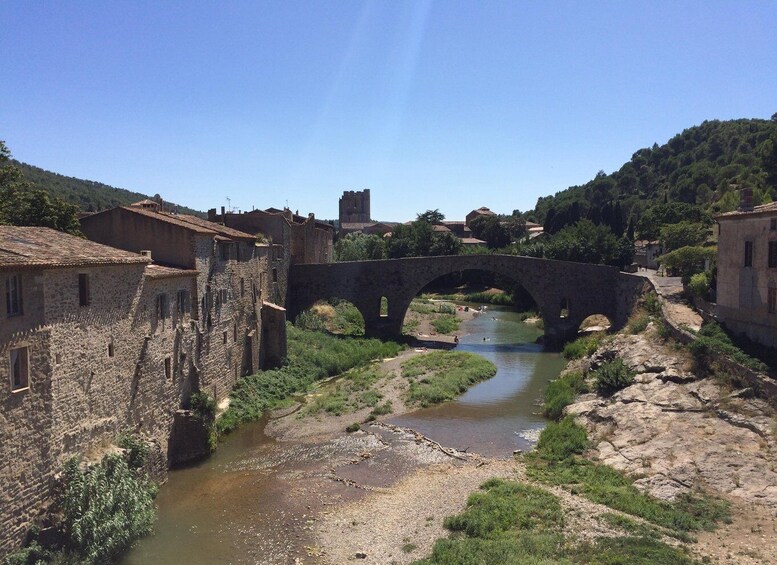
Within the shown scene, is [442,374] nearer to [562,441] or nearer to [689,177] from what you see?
[562,441]

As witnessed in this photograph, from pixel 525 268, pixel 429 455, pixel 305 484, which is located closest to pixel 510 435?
pixel 429 455

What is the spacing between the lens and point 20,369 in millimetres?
14625

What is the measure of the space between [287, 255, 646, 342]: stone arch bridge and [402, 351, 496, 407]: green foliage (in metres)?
6.40

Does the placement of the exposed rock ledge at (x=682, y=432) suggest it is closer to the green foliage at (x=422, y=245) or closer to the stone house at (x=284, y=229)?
the stone house at (x=284, y=229)

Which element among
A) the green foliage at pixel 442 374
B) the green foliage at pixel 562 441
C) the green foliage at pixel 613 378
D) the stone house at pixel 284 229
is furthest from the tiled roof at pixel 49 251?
the stone house at pixel 284 229

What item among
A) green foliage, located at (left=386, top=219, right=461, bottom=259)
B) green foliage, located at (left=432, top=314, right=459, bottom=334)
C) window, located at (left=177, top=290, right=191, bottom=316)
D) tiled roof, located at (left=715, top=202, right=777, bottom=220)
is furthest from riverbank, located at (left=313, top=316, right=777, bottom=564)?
green foliage, located at (left=386, top=219, right=461, bottom=259)

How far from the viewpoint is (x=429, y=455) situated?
24.5 metres

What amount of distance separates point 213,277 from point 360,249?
5415 centimetres

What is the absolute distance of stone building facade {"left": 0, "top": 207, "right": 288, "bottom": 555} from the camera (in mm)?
14438

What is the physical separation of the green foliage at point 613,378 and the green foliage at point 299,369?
14852 mm

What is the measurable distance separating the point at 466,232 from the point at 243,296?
81444 millimetres

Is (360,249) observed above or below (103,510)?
above

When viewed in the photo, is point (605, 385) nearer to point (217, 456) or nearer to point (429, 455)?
point (429, 455)

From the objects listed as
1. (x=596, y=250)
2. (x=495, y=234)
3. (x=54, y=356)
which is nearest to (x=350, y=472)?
(x=54, y=356)
